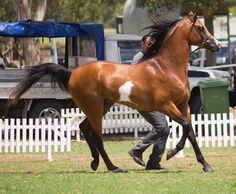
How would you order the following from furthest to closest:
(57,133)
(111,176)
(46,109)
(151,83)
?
(46,109), (57,133), (151,83), (111,176)

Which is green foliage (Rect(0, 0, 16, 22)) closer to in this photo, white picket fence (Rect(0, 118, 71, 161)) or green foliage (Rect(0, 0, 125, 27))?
green foliage (Rect(0, 0, 125, 27))

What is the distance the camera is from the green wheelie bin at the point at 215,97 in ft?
63.6

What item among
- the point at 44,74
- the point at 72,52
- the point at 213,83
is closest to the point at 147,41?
the point at 44,74

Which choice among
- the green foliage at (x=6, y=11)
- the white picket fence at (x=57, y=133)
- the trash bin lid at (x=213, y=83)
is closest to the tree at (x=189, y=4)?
the trash bin lid at (x=213, y=83)

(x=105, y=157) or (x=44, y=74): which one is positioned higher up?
(x=44, y=74)

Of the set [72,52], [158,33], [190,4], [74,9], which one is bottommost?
[72,52]

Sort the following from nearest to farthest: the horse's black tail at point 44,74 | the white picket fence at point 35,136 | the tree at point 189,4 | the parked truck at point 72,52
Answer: the horse's black tail at point 44,74, the white picket fence at point 35,136, the parked truck at point 72,52, the tree at point 189,4

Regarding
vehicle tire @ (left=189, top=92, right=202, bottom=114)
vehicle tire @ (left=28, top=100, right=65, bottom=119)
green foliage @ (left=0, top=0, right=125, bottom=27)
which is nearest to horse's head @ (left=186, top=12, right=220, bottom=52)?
vehicle tire @ (left=28, top=100, right=65, bottom=119)

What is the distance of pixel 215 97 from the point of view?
19516 mm

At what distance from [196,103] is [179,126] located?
16.3 feet

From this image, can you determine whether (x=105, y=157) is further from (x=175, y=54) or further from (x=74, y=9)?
(x=74, y=9)

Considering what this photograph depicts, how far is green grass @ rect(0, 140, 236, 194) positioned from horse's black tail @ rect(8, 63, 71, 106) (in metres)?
1.36

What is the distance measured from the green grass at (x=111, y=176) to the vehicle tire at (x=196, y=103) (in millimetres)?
4164

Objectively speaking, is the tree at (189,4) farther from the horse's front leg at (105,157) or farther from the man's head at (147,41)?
the horse's front leg at (105,157)
